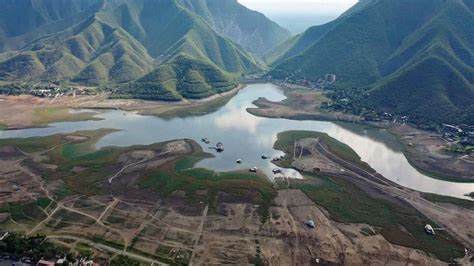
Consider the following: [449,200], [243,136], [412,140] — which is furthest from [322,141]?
[449,200]

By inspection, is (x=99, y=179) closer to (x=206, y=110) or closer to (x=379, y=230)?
(x=379, y=230)

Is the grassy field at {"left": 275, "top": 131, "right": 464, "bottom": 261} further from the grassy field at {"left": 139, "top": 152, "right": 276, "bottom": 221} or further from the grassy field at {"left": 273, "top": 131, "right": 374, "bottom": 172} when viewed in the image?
the grassy field at {"left": 273, "top": 131, "right": 374, "bottom": 172}

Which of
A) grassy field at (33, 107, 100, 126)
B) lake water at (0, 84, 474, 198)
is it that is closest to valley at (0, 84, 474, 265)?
lake water at (0, 84, 474, 198)

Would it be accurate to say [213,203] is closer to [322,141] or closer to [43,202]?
[43,202]

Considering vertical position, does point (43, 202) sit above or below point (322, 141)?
below

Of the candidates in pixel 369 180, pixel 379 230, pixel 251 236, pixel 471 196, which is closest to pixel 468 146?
pixel 471 196

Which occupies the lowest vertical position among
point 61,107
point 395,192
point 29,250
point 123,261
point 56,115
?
point 395,192

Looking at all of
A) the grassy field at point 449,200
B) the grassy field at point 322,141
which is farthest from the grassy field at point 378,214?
the grassy field at point 322,141
